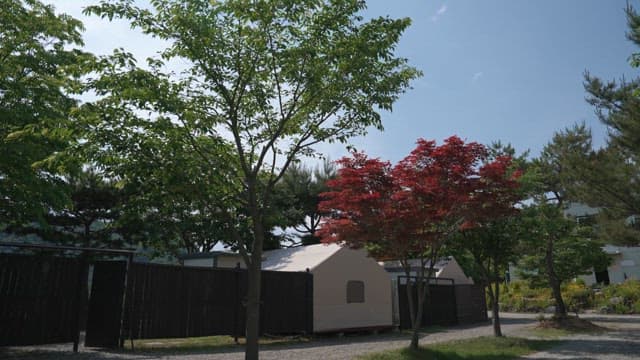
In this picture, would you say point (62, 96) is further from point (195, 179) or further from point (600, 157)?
point (600, 157)

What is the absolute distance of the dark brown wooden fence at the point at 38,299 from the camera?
9578 mm

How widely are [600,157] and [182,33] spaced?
14.5 meters

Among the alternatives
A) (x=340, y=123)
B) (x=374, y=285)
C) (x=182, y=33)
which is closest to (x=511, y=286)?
(x=374, y=285)

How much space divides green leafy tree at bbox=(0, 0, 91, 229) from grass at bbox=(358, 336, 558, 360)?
789cm

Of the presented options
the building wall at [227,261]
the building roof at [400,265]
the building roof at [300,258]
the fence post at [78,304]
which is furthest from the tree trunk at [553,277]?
the fence post at [78,304]

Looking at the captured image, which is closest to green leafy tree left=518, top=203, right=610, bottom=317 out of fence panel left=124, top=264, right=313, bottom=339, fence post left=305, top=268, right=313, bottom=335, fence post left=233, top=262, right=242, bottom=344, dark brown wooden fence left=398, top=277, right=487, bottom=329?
dark brown wooden fence left=398, top=277, right=487, bottom=329

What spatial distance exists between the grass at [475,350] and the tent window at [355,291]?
168 inches

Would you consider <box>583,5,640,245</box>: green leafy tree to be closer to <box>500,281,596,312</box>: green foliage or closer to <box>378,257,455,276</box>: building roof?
<box>378,257,455,276</box>: building roof

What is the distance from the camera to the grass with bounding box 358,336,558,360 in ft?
35.4

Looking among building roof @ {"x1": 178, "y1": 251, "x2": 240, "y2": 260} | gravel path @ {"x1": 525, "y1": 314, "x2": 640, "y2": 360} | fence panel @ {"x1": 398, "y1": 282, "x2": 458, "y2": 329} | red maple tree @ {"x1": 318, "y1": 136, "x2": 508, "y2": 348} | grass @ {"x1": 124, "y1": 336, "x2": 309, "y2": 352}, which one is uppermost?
red maple tree @ {"x1": 318, "y1": 136, "x2": 508, "y2": 348}

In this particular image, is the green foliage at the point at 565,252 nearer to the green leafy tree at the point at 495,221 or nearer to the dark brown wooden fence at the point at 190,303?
the green leafy tree at the point at 495,221

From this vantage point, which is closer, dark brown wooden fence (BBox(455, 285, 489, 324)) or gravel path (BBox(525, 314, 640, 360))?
gravel path (BBox(525, 314, 640, 360))

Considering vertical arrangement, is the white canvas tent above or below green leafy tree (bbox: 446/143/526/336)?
below

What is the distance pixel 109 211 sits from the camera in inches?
774
